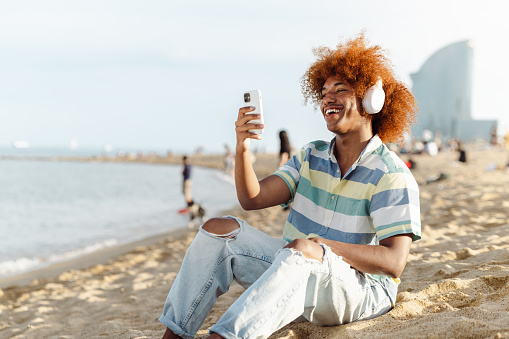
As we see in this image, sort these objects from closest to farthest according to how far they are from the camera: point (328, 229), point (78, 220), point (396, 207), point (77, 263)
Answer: point (396, 207), point (328, 229), point (77, 263), point (78, 220)

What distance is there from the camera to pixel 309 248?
1800 mm

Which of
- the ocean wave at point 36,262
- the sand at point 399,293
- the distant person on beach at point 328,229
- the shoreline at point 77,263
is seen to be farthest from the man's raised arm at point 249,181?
the ocean wave at point 36,262

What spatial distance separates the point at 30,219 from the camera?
13.5 metres

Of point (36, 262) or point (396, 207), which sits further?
point (36, 262)

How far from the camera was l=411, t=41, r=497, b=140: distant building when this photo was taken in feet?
272

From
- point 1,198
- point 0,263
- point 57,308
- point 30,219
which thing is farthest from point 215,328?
point 1,198

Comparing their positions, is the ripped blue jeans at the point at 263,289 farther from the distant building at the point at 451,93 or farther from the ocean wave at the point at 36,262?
the distant building at the point at 451,93

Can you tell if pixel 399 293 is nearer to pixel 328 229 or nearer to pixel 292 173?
pixel 328 229

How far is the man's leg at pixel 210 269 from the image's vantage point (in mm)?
2061

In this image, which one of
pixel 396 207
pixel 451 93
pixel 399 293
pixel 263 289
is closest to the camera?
pixel 263 289

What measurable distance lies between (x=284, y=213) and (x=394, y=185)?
823cm

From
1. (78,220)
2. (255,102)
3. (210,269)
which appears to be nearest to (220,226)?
(210,269)

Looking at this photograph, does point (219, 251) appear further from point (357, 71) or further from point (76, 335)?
point (76, 335)

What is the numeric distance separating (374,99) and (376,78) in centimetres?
17
